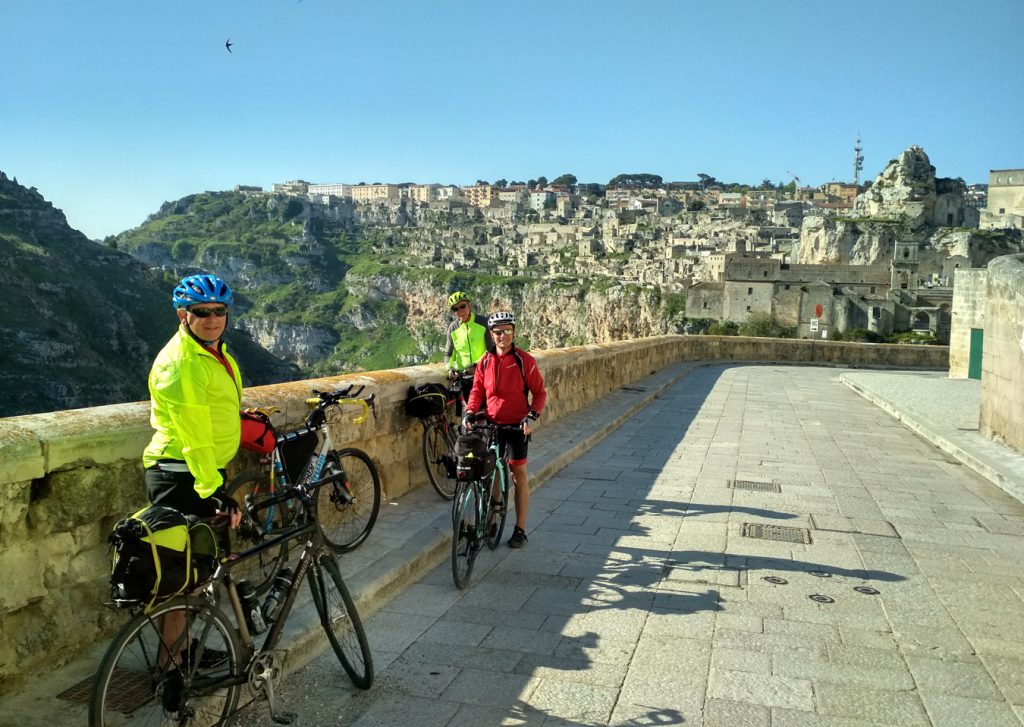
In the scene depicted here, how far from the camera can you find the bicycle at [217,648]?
268 cm

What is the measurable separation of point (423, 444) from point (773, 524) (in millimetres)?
2916

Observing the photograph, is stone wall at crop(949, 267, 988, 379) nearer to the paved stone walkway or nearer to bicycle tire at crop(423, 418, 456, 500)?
the paved stone walkway

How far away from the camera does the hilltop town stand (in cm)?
7462

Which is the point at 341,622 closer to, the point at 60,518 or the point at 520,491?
the point at 60,518

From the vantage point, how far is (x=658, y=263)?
12950 centimetres

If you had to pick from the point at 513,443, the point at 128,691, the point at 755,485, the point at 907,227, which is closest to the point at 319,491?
the point at 513,443

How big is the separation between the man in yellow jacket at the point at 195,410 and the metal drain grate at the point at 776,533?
427 centimetres

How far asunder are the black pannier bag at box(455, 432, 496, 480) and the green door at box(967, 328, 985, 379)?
19.2 metres

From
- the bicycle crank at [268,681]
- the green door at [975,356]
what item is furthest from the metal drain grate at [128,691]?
the green door at [975,356]

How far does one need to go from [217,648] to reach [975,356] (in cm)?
2146

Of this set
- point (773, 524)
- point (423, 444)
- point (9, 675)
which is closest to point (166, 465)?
point (9, 675)

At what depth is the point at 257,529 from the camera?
4016 mm

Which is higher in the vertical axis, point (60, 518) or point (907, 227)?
point (907, 227)

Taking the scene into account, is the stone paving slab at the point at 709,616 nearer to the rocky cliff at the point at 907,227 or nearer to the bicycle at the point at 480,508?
the bicycle at the point at 480,508
